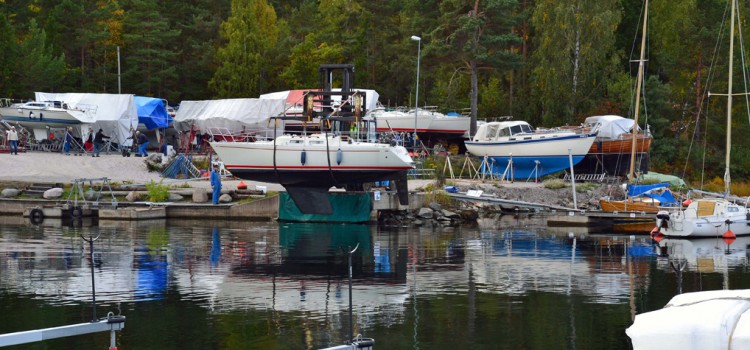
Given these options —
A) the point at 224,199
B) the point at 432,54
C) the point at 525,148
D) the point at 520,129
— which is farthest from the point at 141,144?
the point at 525,148

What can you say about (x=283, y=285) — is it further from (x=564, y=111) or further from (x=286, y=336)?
(x=564, y=111)

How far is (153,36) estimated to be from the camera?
72812mm

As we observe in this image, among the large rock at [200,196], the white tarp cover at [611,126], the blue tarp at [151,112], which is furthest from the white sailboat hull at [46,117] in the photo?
the white tarp cover at [611,126]

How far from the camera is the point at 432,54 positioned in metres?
63.4

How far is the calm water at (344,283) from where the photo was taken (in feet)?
69.9

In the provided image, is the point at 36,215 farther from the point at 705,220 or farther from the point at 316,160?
the point at 705,220

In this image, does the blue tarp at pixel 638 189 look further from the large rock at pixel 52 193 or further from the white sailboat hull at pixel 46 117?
the white sailboat hull at pixel 46 117

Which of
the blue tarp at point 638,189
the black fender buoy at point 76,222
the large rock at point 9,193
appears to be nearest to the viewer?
the black fender buoy at point 76,222

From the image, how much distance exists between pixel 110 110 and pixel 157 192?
15.2m

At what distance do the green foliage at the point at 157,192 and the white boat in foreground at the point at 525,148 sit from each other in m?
17.1

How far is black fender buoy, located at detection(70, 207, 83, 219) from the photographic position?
4506 centimetres

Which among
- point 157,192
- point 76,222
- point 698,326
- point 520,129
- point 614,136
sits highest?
point 520,129

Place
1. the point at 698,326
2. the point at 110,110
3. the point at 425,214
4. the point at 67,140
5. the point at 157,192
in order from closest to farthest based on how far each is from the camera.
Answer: the point at 698,326 → the point at 425,214 → the point at 157,192 → the point at 67,140 → the point at 110,110

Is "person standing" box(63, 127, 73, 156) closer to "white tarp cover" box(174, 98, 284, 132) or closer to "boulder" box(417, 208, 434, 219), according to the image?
"white tarp cover" box(174, 98, 284, 132)
